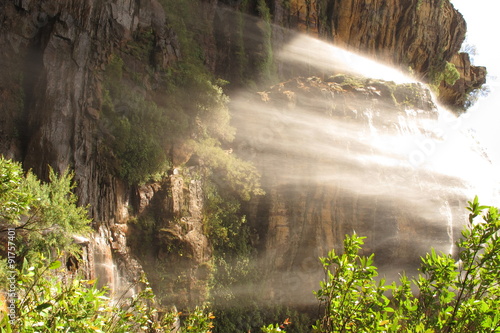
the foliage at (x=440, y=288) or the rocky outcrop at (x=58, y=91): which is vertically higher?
the rocky outcrop at (x=58, y=91)

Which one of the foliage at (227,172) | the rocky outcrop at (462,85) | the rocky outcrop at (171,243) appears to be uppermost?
the rocky outcrop at (462,85)

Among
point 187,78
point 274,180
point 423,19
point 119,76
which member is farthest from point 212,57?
point 423,19

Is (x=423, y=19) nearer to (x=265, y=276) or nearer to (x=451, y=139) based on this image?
(x=451, y=139)

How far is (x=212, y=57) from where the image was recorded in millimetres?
15953

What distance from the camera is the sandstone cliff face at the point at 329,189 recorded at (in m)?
12.2

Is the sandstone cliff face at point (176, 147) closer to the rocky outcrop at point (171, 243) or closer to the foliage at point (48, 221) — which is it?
the rocky outcrop at point (171, 243)

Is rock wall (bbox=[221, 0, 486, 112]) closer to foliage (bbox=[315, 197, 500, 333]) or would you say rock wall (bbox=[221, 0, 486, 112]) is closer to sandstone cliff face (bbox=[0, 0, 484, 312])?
sandstone cliff face (bbox=[0, 0, 484, 312])

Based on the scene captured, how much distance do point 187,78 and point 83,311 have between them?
36.1 ft

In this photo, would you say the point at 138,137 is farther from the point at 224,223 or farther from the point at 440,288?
the point at 440,288

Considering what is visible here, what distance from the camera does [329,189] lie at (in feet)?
40.2

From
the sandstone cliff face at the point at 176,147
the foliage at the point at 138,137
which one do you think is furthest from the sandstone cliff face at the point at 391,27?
the foliage at the point at 138,137

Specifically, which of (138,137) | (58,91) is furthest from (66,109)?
(138,137)

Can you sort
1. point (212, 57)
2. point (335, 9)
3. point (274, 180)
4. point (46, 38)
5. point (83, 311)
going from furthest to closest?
1. point (335, 9)
2. point (212, 57)
3. point (274, 180)
4. point (46, 38)
5. point (83, 311)

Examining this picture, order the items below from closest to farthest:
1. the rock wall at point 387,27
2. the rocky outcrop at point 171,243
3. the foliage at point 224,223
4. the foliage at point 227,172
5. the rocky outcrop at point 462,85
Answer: the rocky outcrop at point 171,243 → the foliage at point 224,223 → the foliage at point 227,172 → the rock wall at point 387,27 → the rocky outcrop at point 462,85
